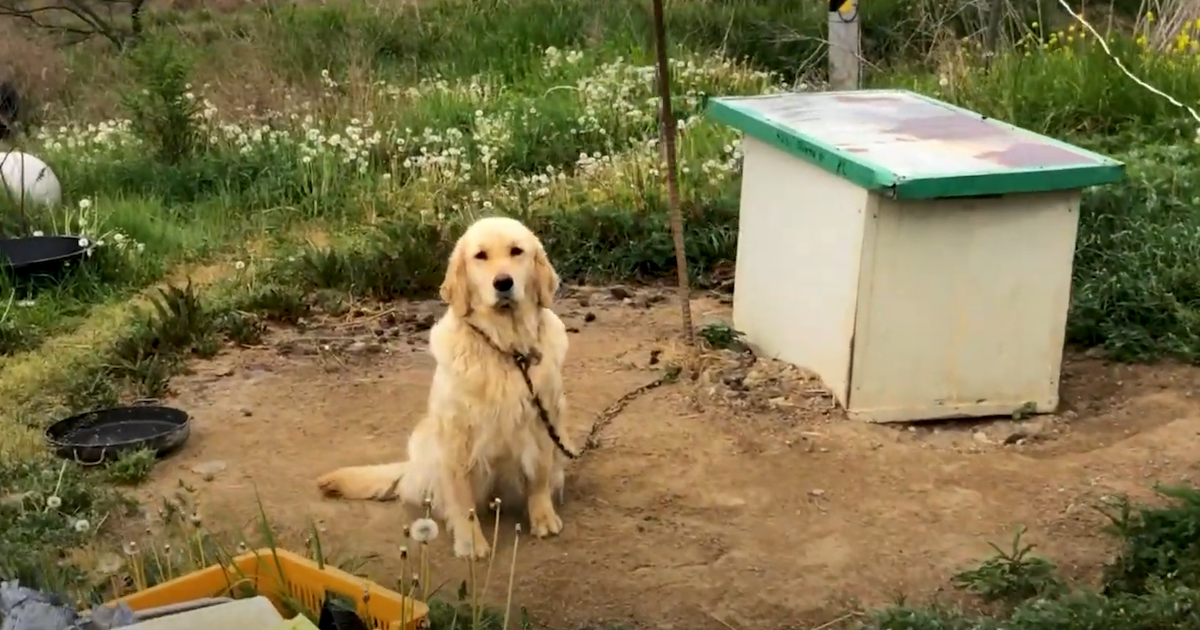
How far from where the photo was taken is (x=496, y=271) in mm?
3523

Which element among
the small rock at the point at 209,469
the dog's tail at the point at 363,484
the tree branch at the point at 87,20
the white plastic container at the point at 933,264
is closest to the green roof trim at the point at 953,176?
the white plastic container at the point at 933,264

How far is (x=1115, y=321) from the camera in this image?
4906 mm

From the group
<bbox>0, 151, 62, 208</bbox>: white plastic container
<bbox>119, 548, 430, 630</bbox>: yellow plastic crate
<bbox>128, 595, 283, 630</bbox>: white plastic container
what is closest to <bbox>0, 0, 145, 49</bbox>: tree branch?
<bbox>0, 151, 62, 208</bbox>: white plastic container

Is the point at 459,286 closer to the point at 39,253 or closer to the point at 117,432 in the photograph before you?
the point at 117,432

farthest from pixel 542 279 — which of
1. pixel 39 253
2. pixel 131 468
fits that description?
pixel 39 253

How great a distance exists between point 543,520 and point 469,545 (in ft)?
0.81

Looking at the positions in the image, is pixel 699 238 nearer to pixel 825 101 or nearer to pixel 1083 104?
pixel 825 101

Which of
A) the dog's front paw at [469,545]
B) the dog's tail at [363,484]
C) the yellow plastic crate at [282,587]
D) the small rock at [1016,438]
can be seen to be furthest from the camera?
the small rock at [1016,438]

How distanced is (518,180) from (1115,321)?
10.9 feet

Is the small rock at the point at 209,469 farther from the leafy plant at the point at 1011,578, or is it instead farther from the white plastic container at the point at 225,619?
the leafy plant at the point at 1011,578

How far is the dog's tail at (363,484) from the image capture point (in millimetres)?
3869

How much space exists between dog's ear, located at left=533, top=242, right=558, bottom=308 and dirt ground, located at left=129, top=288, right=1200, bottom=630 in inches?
24.4

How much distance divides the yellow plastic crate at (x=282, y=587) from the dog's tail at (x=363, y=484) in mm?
930

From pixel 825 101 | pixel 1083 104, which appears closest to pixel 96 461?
pixel 825 101
